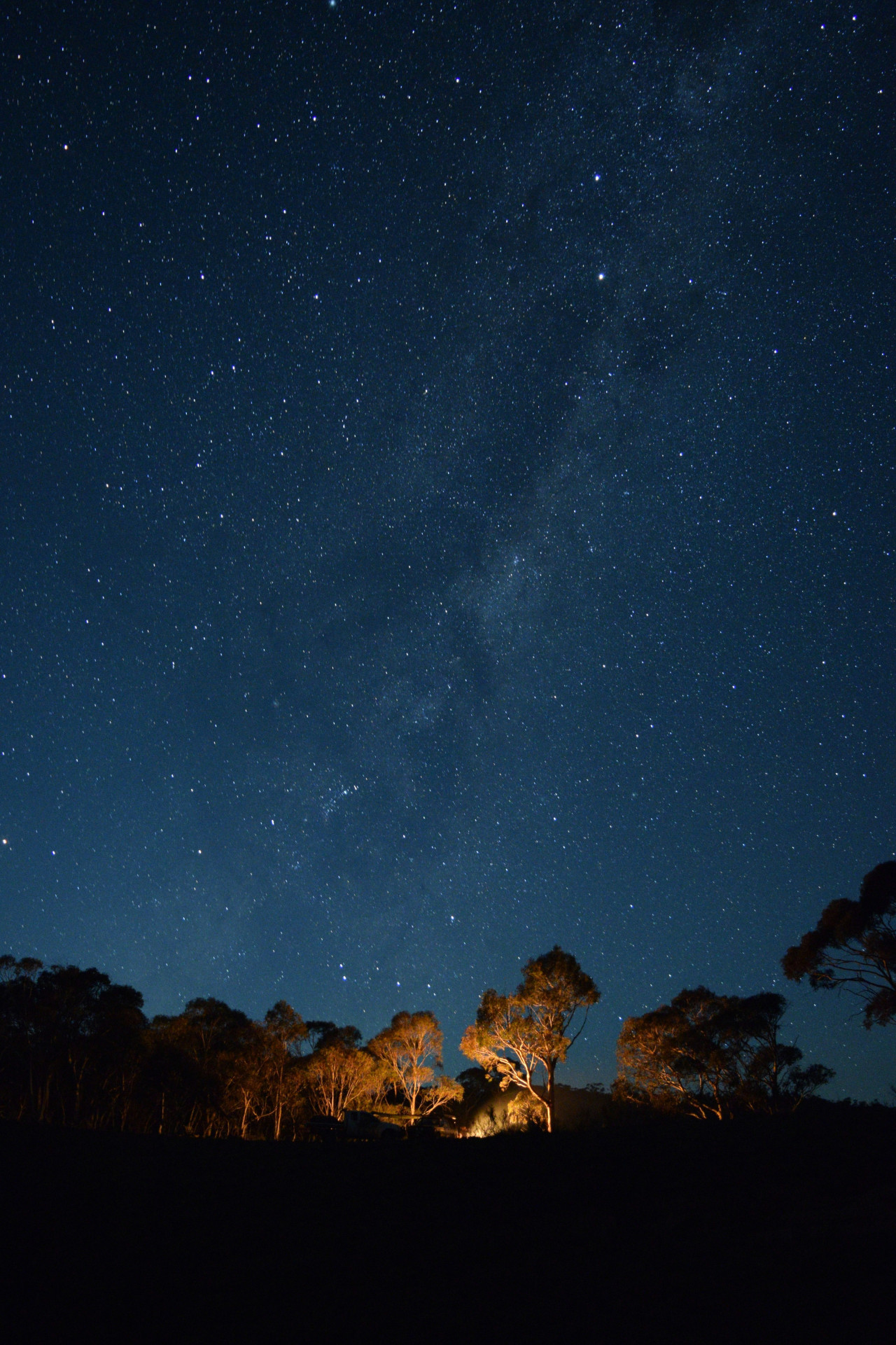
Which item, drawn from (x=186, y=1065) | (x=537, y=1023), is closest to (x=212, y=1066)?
(x=186, y=1065)

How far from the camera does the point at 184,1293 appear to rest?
7035 millimetres

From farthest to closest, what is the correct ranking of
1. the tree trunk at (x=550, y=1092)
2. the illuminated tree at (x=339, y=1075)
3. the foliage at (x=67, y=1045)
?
the illuminated tree at (x=339, y=1075), the foliage at (x=67, y=1045), the tree trunk at (x=550, y=1092)

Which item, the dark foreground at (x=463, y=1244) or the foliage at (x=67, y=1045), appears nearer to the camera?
the dark foreground at (x=463, y=1244)

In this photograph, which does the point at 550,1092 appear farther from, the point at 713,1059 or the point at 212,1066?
the point at 212,1066

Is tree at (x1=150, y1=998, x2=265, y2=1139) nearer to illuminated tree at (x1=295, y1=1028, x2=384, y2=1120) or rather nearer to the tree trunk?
illuminated tree at (x1=295, y1=1028, x2=384, y2=1120)

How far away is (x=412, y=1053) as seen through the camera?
4488 cm

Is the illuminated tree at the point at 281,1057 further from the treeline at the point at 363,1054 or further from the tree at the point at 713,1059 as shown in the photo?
the tree at the point at 713,1059

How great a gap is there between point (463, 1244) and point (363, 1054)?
40856 millimetres

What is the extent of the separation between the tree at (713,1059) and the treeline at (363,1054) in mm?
63

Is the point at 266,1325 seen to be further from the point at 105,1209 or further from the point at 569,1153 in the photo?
the point at 569,1153

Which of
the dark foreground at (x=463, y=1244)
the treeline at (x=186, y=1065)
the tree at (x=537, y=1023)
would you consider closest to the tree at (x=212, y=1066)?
the treeline at (x=186, y=1065)

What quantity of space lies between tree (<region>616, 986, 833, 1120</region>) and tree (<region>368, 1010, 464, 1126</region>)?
12.8 metres

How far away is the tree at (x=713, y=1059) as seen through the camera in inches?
1320

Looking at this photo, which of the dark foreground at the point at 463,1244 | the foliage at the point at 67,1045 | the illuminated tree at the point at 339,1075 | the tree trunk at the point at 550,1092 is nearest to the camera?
the dark foreground at the point at 463,1244
